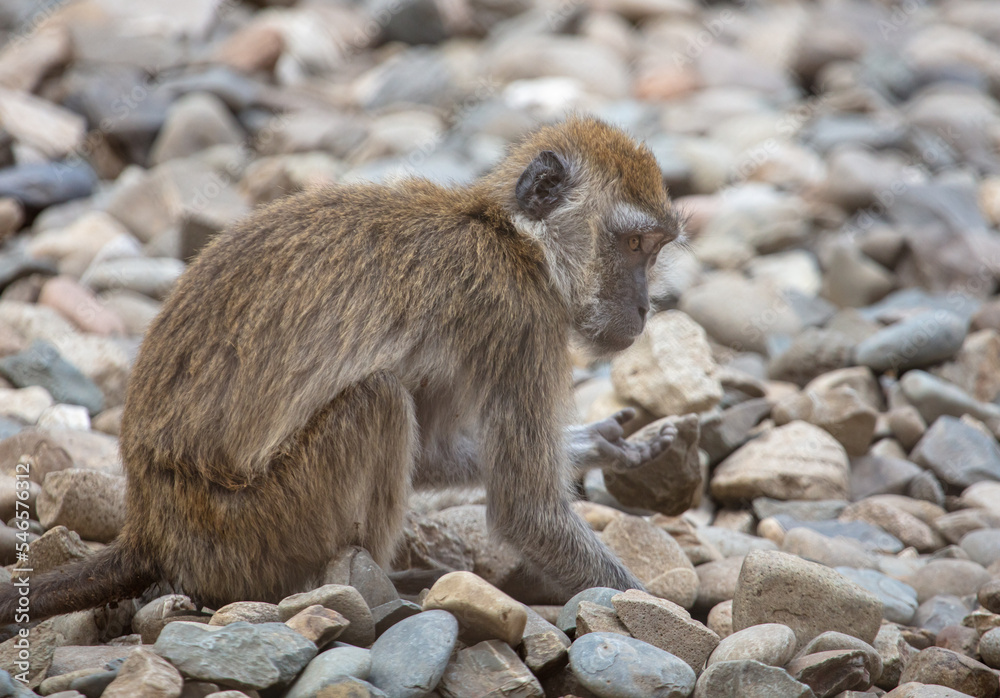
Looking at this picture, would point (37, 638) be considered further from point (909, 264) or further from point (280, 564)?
point (909, 264)

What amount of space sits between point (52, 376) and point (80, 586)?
2.48 meters

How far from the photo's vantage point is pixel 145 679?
8.61ft

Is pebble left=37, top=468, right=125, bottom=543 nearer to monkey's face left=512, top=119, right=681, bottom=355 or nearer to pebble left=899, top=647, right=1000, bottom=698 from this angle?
monkey's face left=512, top=119, right=681, bottom=355

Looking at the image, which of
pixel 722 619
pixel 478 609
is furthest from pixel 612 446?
pixel 478 609

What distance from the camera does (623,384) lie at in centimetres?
541

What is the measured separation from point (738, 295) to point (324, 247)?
4.24 meters

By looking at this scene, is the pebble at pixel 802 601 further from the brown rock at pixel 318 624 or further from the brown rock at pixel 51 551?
the brown rock at pixel 51 551

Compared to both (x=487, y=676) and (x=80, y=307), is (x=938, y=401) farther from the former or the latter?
(x=80, y=307)

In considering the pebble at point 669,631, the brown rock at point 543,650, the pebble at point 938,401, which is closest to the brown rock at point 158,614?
the brown rock at point 543,650

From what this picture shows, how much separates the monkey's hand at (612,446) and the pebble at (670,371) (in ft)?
2.28

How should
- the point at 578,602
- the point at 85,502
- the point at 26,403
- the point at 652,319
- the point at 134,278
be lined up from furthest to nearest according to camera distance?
the point at 134,278 < the point at 652,319 < the point at 26,403 < the point at 85,502 < the point at 578,602

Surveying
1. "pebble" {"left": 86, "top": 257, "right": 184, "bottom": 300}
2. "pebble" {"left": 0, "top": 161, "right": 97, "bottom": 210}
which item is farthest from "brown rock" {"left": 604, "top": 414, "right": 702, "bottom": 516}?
"pebble" {"left": 0, "top": 161, "right": 97, "bottom": 210}

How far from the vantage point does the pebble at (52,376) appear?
18.2 feet

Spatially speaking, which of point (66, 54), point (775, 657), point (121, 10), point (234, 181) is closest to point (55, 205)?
point (234, 181)
